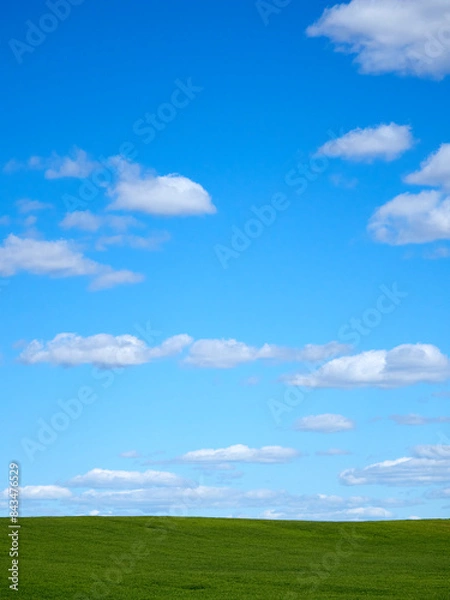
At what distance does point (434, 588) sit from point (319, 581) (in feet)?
15.5

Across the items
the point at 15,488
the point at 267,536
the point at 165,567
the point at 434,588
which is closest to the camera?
the point at 15,488

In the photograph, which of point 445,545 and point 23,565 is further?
point 445,545

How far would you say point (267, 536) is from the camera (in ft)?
185

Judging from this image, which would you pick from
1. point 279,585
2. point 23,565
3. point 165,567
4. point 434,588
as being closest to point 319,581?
point 279,585

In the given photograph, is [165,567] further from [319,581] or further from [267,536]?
[267,536]

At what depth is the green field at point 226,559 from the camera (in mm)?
30469

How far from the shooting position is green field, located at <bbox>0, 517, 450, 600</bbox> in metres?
30.5

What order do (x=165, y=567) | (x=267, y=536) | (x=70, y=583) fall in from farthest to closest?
(x=267, y=536) → (x=165, y=567) → (x=70, y=583)

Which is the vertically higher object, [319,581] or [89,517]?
[89,517]

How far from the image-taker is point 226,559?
140ft

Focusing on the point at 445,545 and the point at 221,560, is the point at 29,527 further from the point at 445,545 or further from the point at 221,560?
the point at 445,545

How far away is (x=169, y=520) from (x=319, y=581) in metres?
28.2

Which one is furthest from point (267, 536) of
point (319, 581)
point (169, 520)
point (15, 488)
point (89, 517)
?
point (15, 488)

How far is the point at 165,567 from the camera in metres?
37.8
